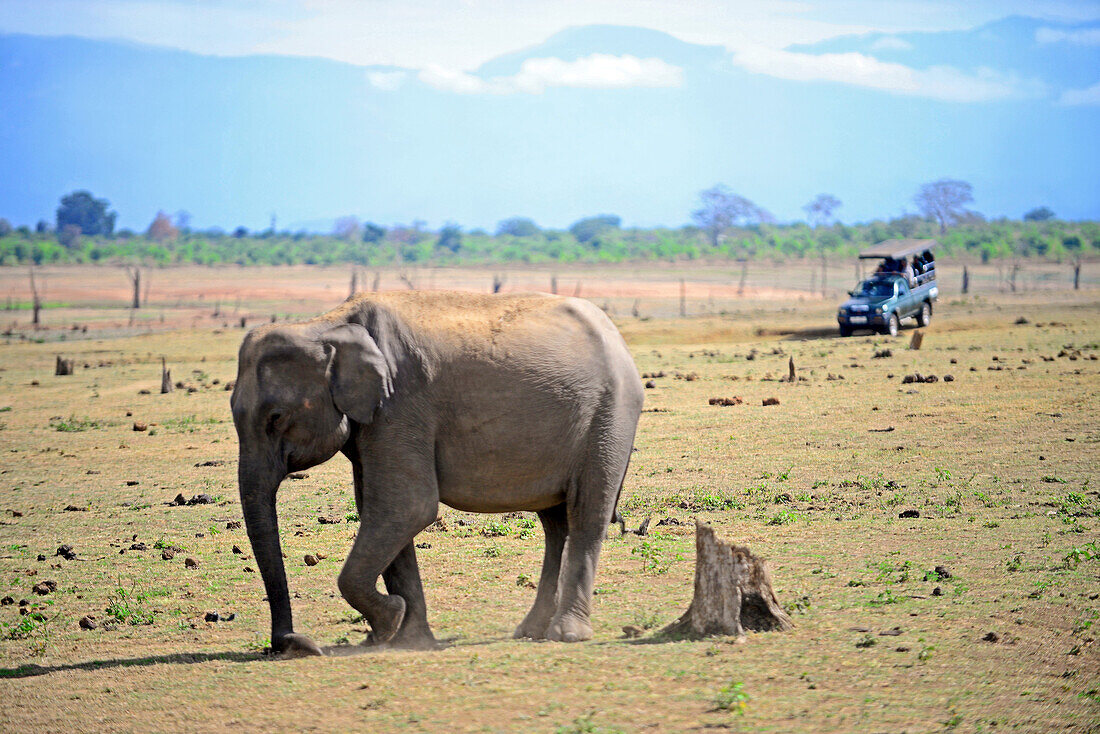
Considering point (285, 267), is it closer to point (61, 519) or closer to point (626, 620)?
point (61, 519)

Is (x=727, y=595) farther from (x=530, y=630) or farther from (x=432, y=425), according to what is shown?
(x=432, y=425)

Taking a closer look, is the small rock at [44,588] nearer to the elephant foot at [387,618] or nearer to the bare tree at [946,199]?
the elephant foot at [387,618]

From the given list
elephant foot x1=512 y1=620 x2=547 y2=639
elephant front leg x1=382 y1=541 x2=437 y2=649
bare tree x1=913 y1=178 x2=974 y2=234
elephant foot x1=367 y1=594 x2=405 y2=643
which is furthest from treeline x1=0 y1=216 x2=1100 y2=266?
elephant foot x1=367 y1=594 x2=405 y2=643

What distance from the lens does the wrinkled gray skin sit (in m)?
7.88

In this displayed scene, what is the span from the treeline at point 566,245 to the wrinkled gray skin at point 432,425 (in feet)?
223

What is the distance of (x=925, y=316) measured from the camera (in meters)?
36.0

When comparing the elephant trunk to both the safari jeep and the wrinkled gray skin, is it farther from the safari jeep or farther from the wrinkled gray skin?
the safari jeep

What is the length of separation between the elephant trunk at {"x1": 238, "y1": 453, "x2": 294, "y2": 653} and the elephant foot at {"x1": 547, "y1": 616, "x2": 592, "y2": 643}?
1793 millimetres

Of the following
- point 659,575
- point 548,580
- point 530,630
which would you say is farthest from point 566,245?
point 530,630

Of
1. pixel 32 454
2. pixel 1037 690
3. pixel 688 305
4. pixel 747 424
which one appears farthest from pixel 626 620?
pixel 688 305

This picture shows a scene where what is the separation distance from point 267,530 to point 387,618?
1.03m

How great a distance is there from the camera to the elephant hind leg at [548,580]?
866cm

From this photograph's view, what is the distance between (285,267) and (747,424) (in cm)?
7000

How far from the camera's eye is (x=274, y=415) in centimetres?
789
